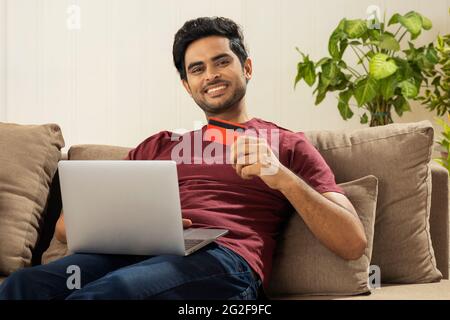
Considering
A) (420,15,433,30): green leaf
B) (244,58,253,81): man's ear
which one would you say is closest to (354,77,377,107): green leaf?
(420,15,433,30): green leaf

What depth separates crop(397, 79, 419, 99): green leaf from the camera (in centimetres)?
309

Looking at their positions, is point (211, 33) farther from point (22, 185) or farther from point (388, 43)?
point (388, 43)

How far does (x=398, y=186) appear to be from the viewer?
1.81 m

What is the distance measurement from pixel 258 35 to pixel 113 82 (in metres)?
0.81

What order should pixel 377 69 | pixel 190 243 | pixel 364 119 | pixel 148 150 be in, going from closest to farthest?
1. pixel 190 243
2. pixel 148 150
3. pixel 377 69
4. pixel 364 119

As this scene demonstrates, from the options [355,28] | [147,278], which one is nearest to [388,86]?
[355,28]

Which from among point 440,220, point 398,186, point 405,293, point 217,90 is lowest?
point 405,293

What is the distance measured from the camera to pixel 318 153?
5.84ft

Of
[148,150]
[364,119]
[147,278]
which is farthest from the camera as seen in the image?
[364,119]

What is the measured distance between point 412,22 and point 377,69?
31 cm

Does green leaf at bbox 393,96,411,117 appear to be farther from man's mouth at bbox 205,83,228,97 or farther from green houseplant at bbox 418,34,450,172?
man's mouth at bbox 205,83,228,97

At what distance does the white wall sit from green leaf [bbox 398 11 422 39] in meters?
0.48

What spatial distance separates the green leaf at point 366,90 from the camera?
10.3 ft

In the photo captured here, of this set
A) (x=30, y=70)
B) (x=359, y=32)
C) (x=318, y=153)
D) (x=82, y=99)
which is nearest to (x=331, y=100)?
(x=359, y=32)
